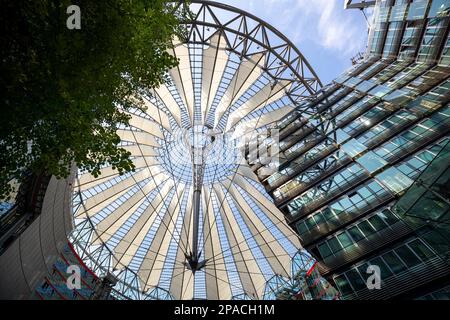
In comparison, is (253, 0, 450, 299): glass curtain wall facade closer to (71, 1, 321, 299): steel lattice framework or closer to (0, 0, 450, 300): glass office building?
(0, 0, 450, 300): glass office building

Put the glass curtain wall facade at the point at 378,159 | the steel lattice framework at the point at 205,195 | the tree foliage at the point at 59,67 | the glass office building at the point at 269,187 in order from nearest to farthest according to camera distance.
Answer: the tree foliage at the point at 59,67, the glass curtain wall facade at the point at 378,159, the glass office building at the point at 269,187, the steel lattice framework at the point at 205,195

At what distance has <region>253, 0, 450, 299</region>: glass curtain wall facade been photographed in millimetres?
13562

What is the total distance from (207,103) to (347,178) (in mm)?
17219

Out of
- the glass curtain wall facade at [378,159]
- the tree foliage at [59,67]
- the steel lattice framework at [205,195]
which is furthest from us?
the steel lattice framework at [205,195]

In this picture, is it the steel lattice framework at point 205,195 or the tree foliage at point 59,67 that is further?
the steel lattice framework at point 205,195

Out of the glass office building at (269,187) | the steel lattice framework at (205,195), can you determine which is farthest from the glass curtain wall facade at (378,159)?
the steel lattice framework at (205,195)

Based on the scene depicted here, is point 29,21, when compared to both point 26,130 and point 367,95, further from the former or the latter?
point 367,95

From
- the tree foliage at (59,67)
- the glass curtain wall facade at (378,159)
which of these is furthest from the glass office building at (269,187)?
the tree foliage at (59,67)

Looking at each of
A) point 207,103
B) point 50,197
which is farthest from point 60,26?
point 207,103

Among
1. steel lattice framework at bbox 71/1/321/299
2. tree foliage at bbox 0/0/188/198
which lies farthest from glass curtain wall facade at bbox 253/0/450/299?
tree foliage at bbox 0/0/188/198

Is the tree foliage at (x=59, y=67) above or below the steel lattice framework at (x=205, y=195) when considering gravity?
below

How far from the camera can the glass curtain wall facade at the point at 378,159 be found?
13.6 meters

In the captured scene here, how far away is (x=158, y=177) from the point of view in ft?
107

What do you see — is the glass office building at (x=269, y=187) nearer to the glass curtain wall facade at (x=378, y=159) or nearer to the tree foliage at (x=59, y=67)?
the glass curtain wall facade at (x=378, y=159)
